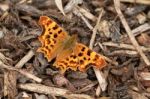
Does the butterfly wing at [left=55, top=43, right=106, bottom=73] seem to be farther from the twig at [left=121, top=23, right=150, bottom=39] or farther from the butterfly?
the twig at [left=121, top=23, right=150, bottom=39]

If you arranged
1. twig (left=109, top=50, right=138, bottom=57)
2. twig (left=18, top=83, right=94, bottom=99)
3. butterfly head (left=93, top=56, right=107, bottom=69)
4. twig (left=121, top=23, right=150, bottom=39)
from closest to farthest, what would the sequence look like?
butterfly head (left=93, top=56, right=107, bottom=69) → twig (left=18, top=83, right=94, bottom=99) → twig (left=109, top=50, right=138, bottom=57) → twig (left=121, top=23, right=150, bottom=39)

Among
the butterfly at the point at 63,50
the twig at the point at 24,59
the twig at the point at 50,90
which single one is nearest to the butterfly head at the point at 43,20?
the butterfly at the point at 63,50

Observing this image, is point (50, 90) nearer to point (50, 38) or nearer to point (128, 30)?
point (50, 38)

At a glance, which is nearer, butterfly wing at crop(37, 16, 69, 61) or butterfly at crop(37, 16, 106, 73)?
butterfly at crop(37, 16, 106, 73)

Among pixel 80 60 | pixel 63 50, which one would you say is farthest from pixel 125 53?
pixel 63 50

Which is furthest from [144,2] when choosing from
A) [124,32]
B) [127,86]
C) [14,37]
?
[14,37]

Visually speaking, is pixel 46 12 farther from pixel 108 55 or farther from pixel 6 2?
pixel 108 55

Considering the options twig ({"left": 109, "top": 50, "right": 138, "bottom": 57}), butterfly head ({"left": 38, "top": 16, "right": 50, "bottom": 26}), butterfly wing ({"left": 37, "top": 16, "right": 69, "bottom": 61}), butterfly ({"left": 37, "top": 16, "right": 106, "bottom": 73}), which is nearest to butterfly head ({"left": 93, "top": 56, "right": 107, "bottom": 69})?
butterfly ({"left": 37, "top": 16, "right": 106, "bottom": 73})

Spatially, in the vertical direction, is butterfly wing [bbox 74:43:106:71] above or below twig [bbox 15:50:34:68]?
below
